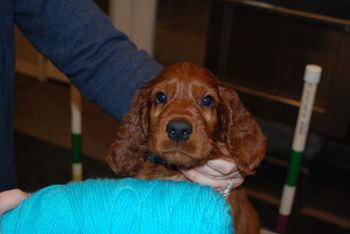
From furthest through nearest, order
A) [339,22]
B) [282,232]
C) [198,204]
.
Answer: [339,22]
[282,232]
[198,204]

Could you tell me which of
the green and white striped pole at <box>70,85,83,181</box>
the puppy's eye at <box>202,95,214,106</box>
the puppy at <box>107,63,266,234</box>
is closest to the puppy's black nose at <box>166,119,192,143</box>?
the puppy at <box>107,63,266,234</box>

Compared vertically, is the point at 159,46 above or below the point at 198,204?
below

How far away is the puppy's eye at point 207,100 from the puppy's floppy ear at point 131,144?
14cm

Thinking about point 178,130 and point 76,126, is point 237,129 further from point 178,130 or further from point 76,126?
point 76,126

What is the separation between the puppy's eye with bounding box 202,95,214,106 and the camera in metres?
1.14

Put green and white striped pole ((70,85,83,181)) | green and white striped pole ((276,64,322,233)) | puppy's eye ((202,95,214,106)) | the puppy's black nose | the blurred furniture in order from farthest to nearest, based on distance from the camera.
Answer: the blurred furniture → green and white striped pole ((70,85,83,181)) → green and white striped pole ((276,64,322,233)) → puppy's eye ((202,95,214,106)) → the puppy's black nose

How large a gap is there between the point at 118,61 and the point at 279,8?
171 cm

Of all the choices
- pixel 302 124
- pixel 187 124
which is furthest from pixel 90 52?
pixel 302 124

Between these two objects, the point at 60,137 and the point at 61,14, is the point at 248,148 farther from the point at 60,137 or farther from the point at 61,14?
the point at 60,137

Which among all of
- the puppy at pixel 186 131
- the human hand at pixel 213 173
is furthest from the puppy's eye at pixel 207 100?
the human hand at pixel 213 173

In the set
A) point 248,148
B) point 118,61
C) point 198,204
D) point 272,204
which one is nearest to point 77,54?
point 118,61

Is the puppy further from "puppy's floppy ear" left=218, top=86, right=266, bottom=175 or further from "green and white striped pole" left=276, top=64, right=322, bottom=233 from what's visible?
"green and white striped pole" left=276, top=64, right=322, bottom=233

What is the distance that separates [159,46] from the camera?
3.27m

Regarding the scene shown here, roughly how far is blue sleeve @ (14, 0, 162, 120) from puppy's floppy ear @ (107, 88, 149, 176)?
0.12 feet
